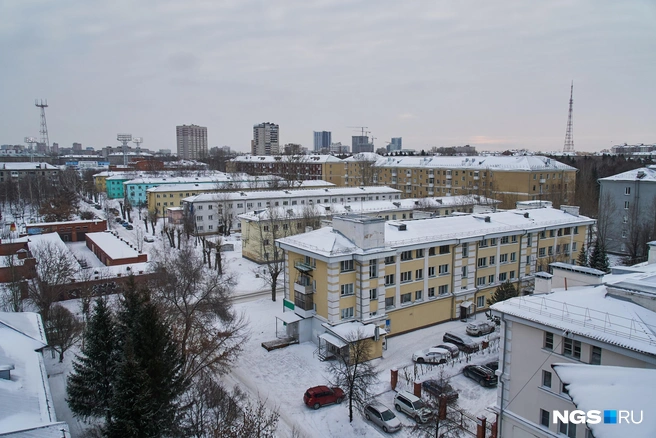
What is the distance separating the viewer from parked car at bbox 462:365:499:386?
62.4 ft

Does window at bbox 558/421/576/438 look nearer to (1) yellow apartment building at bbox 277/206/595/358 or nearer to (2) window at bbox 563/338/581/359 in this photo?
(2) window at bbox 563/338/581/359

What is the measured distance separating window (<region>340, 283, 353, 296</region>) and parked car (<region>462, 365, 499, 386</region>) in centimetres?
637

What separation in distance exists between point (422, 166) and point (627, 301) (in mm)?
61452

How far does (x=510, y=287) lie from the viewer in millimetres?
25438

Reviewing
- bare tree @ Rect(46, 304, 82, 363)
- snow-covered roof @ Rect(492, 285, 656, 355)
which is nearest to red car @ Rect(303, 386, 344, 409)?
snow-covered roof @ Rect(492, 285, 656, 355)

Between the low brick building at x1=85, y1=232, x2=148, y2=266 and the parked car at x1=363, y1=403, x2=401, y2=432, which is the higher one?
the low brick building at x1=85, y1=232, x2=148, y2=266

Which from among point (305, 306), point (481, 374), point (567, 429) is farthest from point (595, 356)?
point (305, 306)

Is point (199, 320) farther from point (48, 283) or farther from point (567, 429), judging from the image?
point (567, 429)

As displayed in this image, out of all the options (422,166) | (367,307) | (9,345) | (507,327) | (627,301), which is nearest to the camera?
(627,301)

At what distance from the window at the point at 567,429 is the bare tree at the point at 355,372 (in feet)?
21.6

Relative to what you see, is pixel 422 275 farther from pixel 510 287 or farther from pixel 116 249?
pixel 116 249

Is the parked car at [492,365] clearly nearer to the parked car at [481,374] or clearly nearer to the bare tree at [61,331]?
the parked car at [481,374]

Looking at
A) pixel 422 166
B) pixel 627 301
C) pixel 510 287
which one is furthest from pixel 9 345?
pixel 422 166

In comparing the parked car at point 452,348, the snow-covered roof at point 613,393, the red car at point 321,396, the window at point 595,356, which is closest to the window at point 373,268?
the parked car at point 452,348
